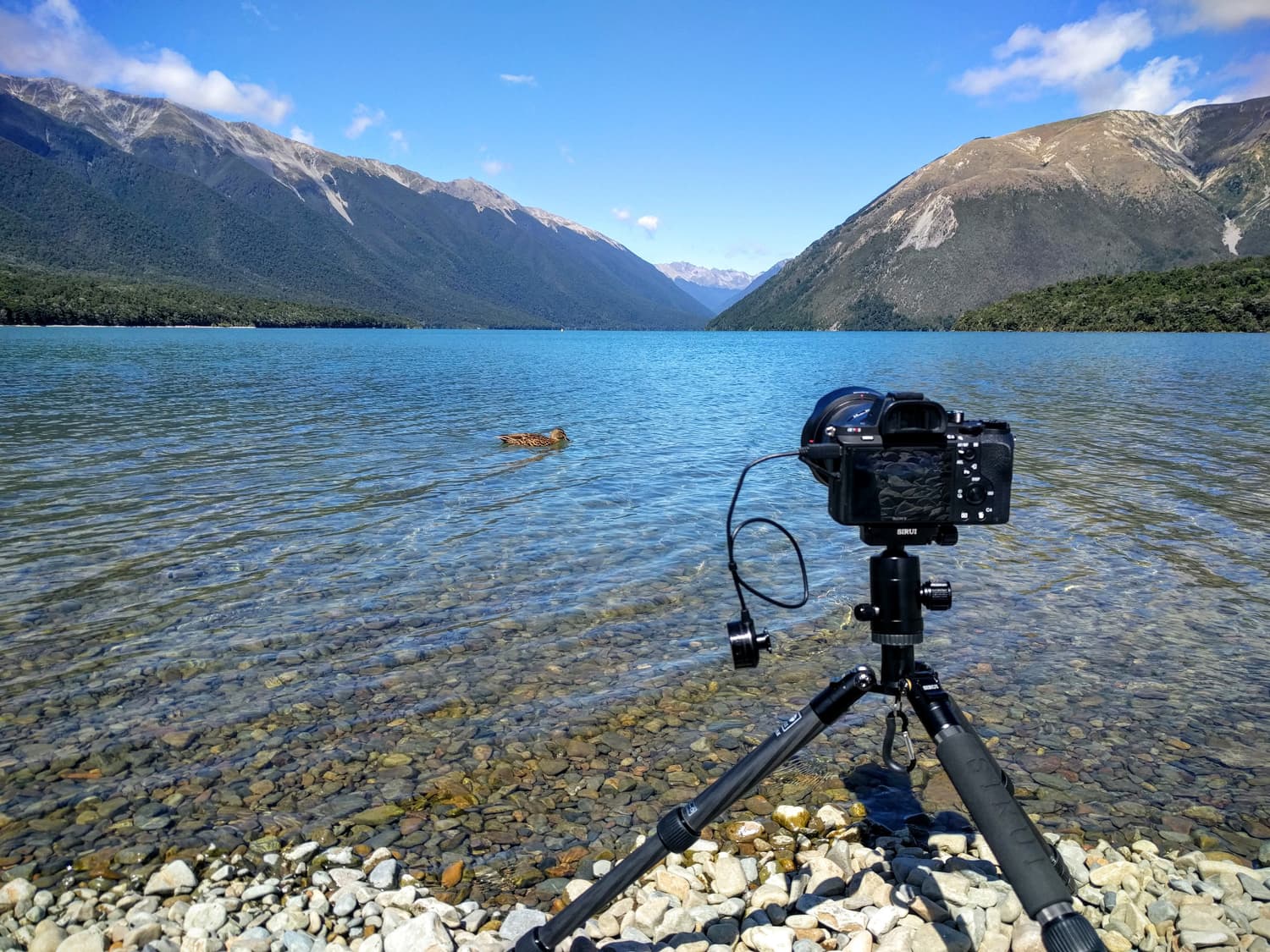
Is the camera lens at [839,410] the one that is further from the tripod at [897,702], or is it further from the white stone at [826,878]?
the white stone at [826,878]

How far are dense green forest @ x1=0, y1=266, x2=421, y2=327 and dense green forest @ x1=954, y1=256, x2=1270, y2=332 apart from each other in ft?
438

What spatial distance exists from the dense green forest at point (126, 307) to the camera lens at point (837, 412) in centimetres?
11674

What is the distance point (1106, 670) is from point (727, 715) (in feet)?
10.2

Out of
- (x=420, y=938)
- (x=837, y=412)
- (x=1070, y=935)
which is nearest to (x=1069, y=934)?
(x=1070, y=935)

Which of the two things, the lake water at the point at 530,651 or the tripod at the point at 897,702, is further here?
the lake water at the point at 530,651

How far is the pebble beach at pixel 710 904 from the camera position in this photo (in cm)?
330

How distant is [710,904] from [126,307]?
434ft

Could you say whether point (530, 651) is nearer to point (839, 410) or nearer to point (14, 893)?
point (14, 893)

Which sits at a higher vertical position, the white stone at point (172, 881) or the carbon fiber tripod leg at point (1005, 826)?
the carbon fiber tripod leg at point (1005, 826)

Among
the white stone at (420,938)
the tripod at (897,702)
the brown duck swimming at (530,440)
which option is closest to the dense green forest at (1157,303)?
the brown duck swimming at (530,440)

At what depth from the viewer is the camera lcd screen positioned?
2654mm

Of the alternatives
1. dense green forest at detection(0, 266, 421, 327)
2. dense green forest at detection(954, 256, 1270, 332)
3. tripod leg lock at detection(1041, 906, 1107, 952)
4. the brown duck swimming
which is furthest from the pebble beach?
dense green forest at detection(954, 256, 1270, 332)

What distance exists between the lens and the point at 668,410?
27469mm

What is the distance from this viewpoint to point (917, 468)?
267 centimetres
